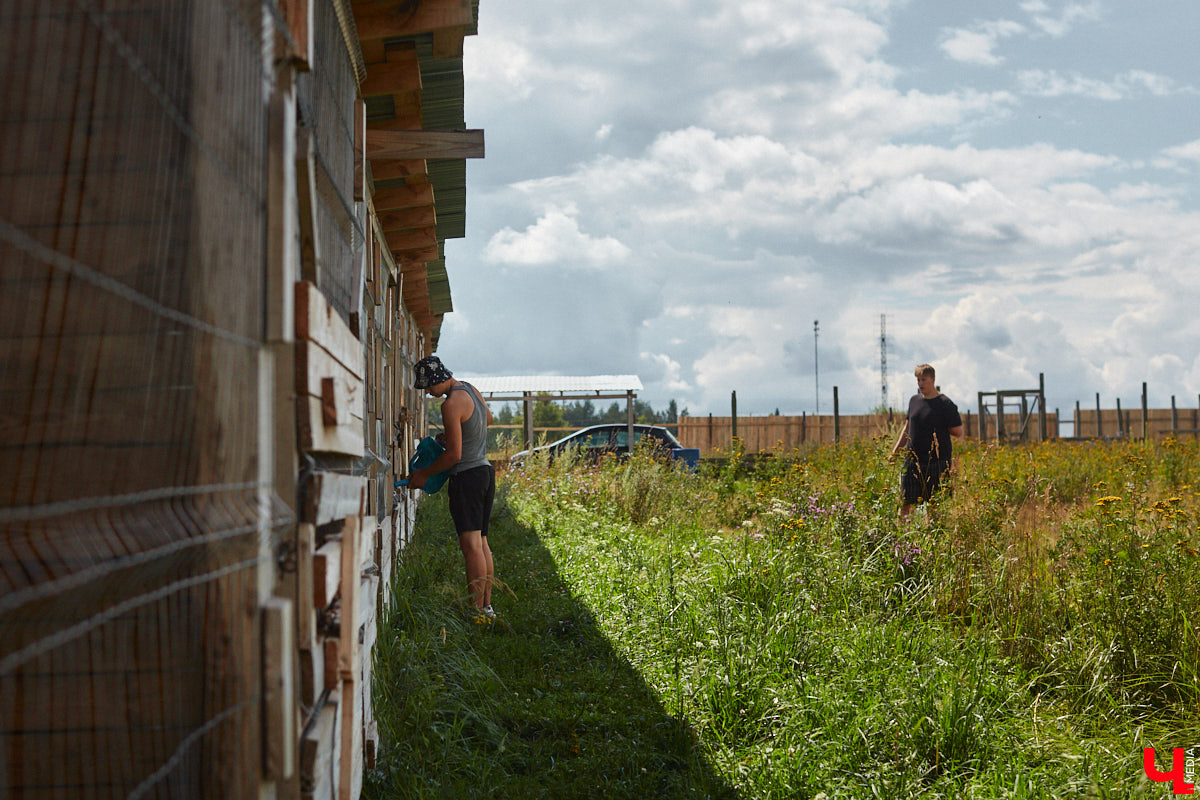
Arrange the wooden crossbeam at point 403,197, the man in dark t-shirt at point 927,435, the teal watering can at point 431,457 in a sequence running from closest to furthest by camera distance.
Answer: the teal watering can at point 431,457 → the wooden crossbeam at point 403,197 → the man in dark t-shirt at point 927,435

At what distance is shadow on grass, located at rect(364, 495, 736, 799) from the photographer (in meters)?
3.21

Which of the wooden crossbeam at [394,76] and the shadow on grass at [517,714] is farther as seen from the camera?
the wooden crossbeam at [394,76]

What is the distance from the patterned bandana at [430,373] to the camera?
5.14 m

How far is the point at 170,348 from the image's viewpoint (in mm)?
1312

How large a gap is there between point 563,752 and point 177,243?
2948 mm

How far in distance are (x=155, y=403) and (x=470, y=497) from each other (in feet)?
13.2

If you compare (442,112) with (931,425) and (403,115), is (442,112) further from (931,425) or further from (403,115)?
(931,425)

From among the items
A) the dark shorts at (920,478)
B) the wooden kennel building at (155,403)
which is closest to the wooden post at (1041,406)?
the dark shorts at (920,478)

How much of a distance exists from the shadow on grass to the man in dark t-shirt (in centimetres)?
318

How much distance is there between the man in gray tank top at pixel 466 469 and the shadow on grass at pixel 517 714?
202 mm

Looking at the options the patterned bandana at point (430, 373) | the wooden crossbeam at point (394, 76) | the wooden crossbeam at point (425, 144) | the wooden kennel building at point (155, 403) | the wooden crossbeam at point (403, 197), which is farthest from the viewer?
the wooden crossbeam at point (403, 197)

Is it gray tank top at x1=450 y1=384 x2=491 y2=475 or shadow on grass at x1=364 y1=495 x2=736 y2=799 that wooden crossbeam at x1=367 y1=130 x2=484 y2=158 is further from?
shadow on grass at x1=364 y1=495 x2=736 y2=799

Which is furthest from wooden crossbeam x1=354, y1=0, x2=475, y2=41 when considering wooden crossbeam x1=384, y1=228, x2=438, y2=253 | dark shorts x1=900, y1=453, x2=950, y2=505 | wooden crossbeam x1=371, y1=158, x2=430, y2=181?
dark shorts x1=900, y1=453, x2=950, y2=505

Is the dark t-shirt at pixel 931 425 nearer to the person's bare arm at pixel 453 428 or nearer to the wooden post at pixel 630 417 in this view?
the person's bare arm at pixel 453 428
